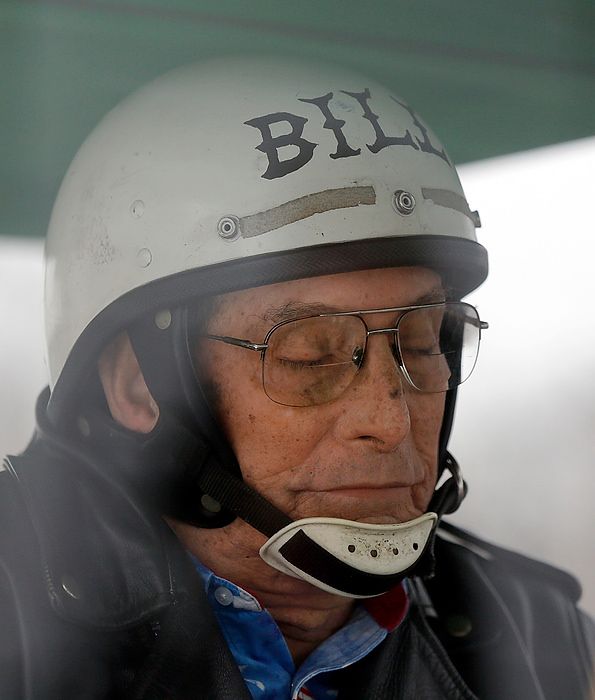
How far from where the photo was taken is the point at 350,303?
1.21 metres

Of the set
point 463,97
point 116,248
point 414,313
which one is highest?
point 463,97

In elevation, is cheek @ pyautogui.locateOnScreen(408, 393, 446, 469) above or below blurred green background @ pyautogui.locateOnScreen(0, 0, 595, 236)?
below

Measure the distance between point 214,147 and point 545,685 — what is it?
1054 millimetres

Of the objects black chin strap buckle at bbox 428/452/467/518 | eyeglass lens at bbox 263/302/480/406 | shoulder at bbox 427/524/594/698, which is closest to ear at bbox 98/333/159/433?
eyeglass lens at bbox 263/302/480/406

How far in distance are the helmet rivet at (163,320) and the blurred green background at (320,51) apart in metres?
0.33

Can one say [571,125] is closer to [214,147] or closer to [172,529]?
[214,147]

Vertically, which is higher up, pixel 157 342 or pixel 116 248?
pixel 116 248

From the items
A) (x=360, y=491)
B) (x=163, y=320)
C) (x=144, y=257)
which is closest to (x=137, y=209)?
(x=144, y=257)

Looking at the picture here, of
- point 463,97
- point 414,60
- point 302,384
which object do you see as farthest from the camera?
point 463,97

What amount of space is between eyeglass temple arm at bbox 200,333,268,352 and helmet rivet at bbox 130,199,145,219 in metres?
0.21

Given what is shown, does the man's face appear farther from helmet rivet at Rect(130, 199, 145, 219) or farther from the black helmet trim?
helmet rivet at Rect(130, 199, 145, 219)

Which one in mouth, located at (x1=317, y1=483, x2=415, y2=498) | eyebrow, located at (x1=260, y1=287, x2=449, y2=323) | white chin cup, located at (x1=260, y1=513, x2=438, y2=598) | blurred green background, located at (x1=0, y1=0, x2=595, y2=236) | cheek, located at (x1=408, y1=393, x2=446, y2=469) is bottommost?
A: white chin cup, located at (x1=260, y1=513, x2=438, y2=598)

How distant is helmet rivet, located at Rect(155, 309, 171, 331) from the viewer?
126cm

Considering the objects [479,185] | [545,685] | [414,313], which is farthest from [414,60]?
[545,685]
